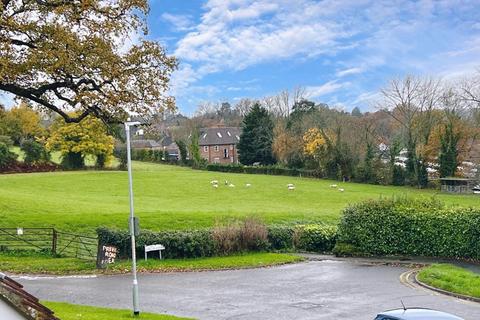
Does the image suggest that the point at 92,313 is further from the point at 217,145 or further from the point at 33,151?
the point at 217,145

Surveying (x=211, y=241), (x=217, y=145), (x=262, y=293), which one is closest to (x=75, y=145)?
(x=217, y=145)

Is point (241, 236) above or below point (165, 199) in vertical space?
below

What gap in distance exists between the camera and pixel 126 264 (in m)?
26.1

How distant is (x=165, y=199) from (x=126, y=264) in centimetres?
2854

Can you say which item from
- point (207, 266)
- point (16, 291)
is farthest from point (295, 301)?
point (16, 291)

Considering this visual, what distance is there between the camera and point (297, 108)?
10325cm

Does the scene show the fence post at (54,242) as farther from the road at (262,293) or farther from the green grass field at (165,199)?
the road at (262,293)

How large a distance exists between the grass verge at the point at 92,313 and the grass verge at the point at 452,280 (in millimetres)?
10276

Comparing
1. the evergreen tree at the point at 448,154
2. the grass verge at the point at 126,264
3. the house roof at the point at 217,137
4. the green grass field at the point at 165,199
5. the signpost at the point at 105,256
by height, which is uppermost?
the house roof at the point at 217,137

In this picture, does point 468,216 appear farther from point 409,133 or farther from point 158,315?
point 409,133

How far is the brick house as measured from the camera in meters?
115

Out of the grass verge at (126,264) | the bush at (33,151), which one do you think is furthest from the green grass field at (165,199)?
the bush at (33,151)

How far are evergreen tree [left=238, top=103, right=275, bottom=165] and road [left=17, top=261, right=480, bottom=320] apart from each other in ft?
219

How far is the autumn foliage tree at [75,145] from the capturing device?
3012 inches
